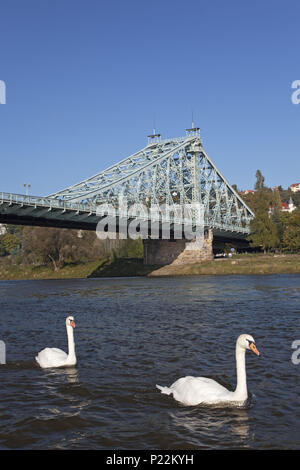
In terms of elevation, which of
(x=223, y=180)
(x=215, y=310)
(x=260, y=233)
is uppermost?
(x=223, y=180)

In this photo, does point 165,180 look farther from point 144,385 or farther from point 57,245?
point 144,385

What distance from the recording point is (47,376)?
34.0 feet

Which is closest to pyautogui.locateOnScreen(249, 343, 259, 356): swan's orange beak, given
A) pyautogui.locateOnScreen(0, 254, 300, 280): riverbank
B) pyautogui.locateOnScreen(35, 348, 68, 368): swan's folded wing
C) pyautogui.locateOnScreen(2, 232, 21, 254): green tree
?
pyautogui.locateOnScreen(35, 348, 68, 368): swan's folded wing

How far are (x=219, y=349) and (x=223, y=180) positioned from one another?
8535 centimetres

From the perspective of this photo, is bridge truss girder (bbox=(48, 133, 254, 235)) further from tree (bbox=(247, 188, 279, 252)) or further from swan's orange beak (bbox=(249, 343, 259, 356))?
swan's orange beak (bbox=(249, 343, 259, 356))

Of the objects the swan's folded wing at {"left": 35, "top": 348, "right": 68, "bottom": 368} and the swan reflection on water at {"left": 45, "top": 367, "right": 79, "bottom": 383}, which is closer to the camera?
the swan reflection on water at {"left": 45, "top": 367, "right": 79, "bottom": 383}

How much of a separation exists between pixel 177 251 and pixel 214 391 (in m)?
64.0

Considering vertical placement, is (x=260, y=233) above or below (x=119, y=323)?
above

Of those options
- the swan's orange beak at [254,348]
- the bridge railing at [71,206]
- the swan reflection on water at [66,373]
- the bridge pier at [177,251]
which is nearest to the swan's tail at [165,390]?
the swan's orange beak at [254,348]

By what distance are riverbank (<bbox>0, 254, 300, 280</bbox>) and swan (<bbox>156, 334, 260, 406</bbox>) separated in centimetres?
5019

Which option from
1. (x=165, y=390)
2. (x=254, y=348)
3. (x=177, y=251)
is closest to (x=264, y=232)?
(x=177, y=251)

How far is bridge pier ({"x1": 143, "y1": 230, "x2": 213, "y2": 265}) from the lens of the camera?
70.4m
